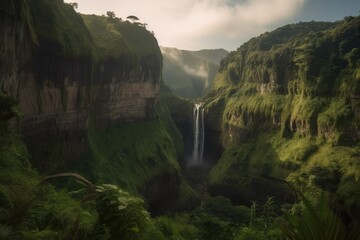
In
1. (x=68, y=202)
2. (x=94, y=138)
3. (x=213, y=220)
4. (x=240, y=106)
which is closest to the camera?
(x=68, y=202)

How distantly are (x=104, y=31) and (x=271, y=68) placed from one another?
31.8 meters

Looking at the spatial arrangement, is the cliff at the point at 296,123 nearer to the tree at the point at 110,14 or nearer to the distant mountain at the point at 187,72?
the tree at the point at 110,14

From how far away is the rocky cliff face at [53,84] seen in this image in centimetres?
2261

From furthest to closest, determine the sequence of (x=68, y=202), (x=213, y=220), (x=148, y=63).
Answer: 1. (x=148, y=63)
2. (x=213, y=220)
3. (x=68, y=202)

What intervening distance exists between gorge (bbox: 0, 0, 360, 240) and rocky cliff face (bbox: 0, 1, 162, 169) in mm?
145

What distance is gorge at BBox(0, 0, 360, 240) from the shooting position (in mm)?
16109

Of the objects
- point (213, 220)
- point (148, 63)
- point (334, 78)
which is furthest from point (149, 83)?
point (213, 220)

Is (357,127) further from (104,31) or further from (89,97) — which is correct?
(104,31)

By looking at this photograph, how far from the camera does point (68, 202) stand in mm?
12977

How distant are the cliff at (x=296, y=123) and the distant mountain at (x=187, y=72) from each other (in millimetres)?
65248

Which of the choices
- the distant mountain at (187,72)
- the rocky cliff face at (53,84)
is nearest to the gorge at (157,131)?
the rocky cliff face at (53,84)

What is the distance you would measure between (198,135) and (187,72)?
8506 cm

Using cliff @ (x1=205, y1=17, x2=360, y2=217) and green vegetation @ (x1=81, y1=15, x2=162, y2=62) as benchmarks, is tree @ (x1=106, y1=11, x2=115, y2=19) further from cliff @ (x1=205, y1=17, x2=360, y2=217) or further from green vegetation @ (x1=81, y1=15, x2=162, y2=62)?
cliff @ (x1=205, y1=17, x2=360, y2=217)

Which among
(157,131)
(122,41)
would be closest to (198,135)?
(157,131)
